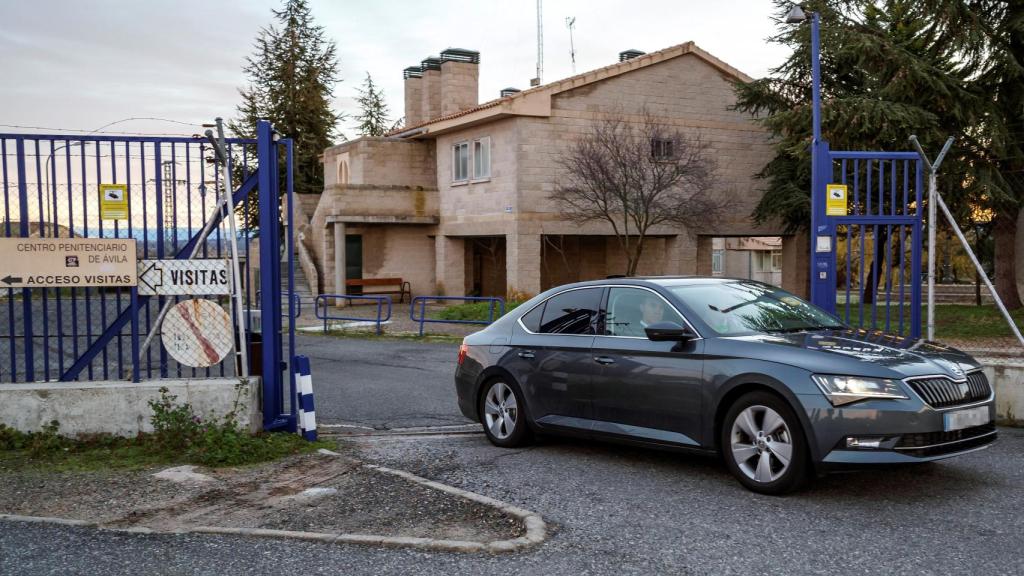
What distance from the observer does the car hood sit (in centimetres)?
610

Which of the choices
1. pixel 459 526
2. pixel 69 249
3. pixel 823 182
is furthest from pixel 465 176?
pixel 459 526

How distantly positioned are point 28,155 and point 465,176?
78.8 ft

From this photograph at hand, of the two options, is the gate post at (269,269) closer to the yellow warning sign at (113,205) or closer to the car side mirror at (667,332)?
the yellow warning sign at (113,205)

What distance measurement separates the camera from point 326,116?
51938 mm

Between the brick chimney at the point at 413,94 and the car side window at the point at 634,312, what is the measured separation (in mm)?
33882

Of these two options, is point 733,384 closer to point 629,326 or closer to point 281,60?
point 629,326

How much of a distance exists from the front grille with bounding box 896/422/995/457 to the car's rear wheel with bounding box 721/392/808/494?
0.62m

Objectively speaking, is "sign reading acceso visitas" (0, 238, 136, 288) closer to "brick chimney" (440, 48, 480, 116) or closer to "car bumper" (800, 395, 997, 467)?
"car bumper" (800, 395, 997, 467)

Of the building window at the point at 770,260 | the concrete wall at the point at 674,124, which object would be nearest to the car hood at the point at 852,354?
the concrete wall at the point at 674,124

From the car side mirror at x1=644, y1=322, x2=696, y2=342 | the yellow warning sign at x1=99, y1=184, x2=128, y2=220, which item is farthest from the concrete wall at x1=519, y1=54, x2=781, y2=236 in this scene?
the car side mirror at x1=644, y1=322, x2=696, y2=342

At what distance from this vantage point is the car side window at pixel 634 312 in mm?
7245

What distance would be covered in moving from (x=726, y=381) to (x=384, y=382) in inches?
296

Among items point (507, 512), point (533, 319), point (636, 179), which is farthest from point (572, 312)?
point (636, 179)

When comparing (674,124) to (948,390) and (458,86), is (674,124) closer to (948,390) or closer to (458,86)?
(458,86)
